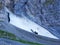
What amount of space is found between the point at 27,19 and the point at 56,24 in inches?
714

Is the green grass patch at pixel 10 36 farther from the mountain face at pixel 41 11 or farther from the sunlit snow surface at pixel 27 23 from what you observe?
the mountain face at pixel 41 11

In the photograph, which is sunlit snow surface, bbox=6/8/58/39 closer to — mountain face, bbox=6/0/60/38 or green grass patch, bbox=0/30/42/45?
mountain face, bbox=6/0/60/38

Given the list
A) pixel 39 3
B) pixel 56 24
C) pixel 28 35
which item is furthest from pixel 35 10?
pixel 28 35

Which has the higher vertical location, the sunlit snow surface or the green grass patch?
the sunlit snow surface

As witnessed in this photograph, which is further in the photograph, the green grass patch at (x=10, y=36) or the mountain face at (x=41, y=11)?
the mountain face at (x=41, y=11)

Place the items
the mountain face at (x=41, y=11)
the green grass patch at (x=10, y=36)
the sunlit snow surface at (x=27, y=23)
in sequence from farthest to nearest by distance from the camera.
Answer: the mountain face at (x=41, y=11) → the sunlit snow surface at (x=27, y=23) → the green grass patch at (x=10, y=36)

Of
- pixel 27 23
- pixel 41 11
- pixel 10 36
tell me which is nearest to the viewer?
pixel 10 36

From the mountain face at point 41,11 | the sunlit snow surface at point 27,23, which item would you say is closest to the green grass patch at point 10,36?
the sunlit snow surface at point 27,23

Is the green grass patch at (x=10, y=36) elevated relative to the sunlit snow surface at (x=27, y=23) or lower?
lower

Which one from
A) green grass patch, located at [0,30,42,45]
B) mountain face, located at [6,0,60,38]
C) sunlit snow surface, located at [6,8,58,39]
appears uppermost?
mountain face, located at [6,0,60,38]

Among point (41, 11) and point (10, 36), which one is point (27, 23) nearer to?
point (41, 11)

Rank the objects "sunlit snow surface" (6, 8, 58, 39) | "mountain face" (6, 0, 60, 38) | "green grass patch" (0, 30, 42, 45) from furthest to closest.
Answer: "mountain face" (6, 0, 60, 38), "sunlit snow surface" (6, 8, 58, 39), "green grass patch" (0, 30, 42, 45)

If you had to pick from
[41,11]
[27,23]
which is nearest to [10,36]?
[27,23]

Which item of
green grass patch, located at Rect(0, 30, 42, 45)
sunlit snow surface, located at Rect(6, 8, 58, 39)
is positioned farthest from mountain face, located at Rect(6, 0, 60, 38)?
green grass patch, located at Rect(0, 30, 42, 45)
